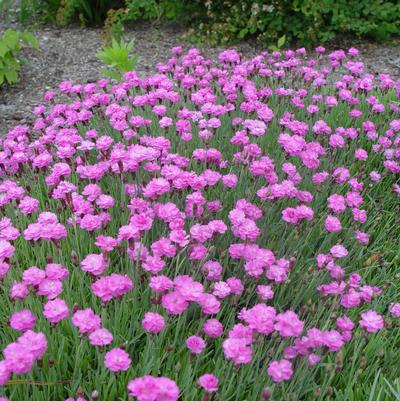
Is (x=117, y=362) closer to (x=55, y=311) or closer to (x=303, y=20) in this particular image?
(x=55, y=311)

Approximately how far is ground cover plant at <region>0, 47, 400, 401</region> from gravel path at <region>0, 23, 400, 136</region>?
1.62m

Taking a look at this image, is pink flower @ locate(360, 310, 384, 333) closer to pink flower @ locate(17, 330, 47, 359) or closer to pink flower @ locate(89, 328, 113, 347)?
pink flower @ locate(89, 328, 113, 347)

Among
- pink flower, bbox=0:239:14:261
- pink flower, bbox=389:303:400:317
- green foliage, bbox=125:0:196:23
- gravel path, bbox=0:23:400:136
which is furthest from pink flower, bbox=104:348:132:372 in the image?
green foliage, bbox=125:0:196:23

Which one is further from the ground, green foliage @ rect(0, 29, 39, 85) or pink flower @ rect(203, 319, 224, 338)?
green foliage @ rect(0, 29, 39, 85)

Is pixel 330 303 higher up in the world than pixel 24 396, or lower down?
higher up

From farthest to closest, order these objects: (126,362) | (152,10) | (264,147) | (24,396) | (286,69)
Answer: (152,10) < (286,69) < (264,147) < (24,396) < (126,362)

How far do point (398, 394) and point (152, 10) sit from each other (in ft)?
17.0

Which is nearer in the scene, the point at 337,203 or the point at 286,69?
the point at 337,203

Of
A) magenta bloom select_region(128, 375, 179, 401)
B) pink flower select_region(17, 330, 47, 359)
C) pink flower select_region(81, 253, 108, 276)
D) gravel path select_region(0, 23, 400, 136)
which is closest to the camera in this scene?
magenta bloom select_region(128, 375, 179, 401)

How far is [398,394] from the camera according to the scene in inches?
62.1

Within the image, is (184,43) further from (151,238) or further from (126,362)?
(126,362)

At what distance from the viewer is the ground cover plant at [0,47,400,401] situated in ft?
4.89

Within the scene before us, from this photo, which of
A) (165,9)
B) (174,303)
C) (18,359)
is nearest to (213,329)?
(174,303)

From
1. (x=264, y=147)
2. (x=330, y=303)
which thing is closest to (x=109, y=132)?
(x=264, y=147)
